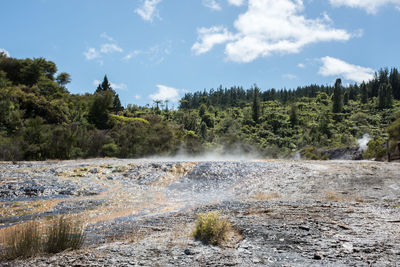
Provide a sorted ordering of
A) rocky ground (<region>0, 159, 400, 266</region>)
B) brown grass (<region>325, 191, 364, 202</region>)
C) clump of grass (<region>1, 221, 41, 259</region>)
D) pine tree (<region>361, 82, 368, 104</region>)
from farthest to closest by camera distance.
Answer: pine tree (<region>361, 82, 368, 104</region>)
brown grass (<region>325, 191, 364, 202</region>)
rocky ground (<region>0, 159, 400, 266</region>)
clump of grass (<region>1, 221, 41, 259</region>)

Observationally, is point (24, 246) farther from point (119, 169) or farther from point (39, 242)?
point (119, 169)

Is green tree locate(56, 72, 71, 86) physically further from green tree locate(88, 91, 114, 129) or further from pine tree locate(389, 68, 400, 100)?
pine tree locate(389, 68, 400, 100)

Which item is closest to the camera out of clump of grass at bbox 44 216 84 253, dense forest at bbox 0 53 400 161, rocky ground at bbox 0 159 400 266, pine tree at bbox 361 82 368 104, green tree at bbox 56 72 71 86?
rocky ground at bbox 0 159 400 266

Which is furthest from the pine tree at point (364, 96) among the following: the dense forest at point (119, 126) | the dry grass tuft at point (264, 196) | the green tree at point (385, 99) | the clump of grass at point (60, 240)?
the clump of grass at point (60, 240)

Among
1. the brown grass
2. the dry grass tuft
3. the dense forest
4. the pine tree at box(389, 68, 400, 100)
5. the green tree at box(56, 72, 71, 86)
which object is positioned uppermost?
the pine tree at box(389, 68, 400, 100)

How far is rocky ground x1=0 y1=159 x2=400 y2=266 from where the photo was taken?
17.0ft

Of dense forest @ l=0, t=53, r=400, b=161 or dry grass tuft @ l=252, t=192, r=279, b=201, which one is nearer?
dry grass tuft @ l=252, t=192, r=279, b=201

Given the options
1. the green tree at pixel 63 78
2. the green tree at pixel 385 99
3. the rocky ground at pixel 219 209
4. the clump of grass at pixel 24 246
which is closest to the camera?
the clump of grass at pixel 24 246

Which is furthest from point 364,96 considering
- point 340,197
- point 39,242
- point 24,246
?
point 24,246

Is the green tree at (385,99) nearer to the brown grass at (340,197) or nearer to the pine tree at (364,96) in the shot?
the pine tree at (364,96)

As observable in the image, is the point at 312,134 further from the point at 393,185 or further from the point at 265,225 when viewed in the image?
the point at 265,225

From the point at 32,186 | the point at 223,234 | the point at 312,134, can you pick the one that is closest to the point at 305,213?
the point at 223,234

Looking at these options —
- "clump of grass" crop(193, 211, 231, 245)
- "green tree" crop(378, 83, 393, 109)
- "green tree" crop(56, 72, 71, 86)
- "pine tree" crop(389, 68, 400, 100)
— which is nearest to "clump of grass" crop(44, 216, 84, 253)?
"clump of grass" crop(193, 211, 231, 245)

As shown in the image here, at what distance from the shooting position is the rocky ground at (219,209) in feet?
17.0
